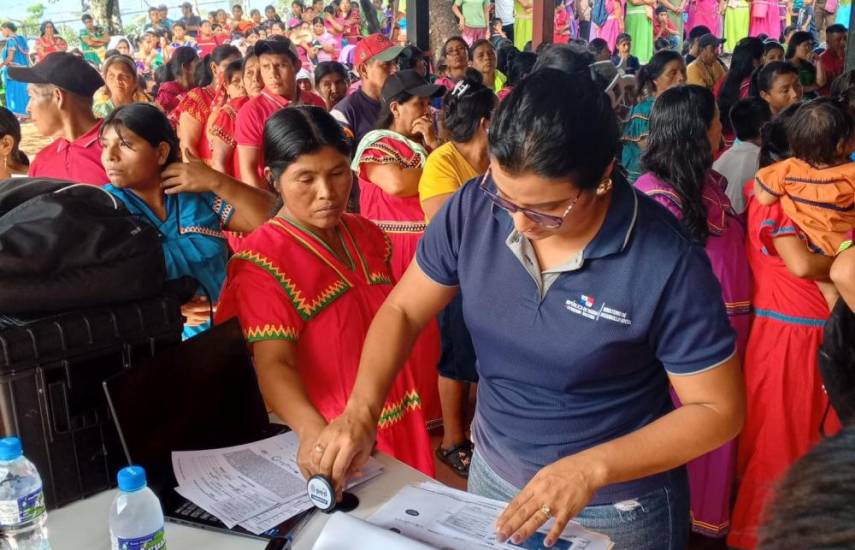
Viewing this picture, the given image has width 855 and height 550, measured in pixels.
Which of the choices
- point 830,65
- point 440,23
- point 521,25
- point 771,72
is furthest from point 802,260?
point 521,25

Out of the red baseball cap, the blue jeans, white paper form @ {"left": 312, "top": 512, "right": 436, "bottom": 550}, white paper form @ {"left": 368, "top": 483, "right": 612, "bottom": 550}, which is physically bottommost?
the blue jeans

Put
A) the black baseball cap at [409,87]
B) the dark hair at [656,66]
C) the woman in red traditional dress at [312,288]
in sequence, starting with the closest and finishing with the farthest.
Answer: the woman in red traditional dress at [312,288]
the black baseball cap at [409,87]
the dark hair at [656,66]

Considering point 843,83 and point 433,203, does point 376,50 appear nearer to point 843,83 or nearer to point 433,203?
point 433,203

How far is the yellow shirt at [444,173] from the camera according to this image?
8.38ft

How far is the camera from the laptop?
1142 millimetres

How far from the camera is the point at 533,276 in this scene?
122 centimetres

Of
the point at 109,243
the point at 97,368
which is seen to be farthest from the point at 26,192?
the point at 97,368

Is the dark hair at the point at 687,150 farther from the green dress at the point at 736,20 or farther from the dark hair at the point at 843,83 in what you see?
the green dress at the point at 736,20

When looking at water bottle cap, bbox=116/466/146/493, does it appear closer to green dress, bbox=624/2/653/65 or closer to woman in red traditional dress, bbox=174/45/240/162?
woman in red traditional dress, bbox=174/45/240/162

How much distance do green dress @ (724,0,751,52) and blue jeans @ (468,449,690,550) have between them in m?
11.1

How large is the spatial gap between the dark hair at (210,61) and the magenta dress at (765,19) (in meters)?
8.75

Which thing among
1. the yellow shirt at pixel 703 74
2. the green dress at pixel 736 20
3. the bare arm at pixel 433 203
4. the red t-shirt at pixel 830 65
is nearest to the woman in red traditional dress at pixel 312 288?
the bare arm at pixel 433 203

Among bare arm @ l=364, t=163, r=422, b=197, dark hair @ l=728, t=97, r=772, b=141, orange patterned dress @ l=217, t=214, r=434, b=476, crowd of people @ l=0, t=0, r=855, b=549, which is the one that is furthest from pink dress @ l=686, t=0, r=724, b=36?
orange patterned dress @ l=217, t=214, r=434, b=476

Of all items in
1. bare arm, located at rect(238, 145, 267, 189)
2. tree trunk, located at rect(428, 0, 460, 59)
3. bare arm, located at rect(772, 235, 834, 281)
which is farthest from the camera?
tree trunk, located at rect(428, 0, 460, 59)
